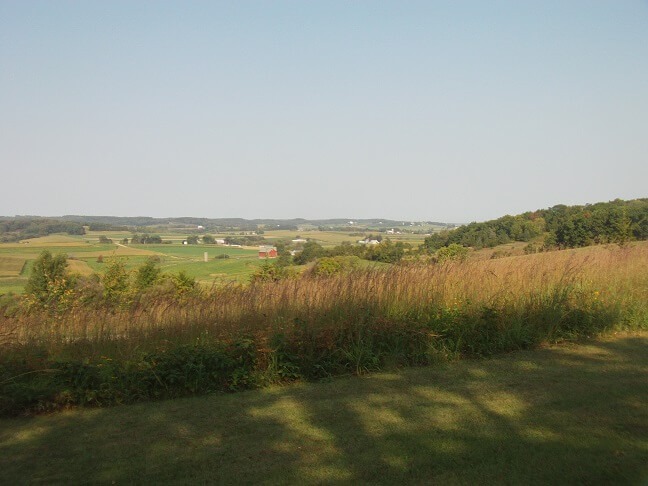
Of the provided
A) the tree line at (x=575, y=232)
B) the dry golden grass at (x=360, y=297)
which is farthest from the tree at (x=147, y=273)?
the dry golden grass at (x=360, y=297)

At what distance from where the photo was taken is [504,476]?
3.93 meters

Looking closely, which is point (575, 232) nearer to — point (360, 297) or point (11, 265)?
point (360, 297)

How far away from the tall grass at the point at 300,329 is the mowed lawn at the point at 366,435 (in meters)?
0.38

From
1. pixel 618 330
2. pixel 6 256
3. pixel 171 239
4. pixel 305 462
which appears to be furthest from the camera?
pixel 171 239

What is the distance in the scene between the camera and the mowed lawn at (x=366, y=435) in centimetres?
402

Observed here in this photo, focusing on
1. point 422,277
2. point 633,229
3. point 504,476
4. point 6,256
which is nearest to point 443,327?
point 422,277

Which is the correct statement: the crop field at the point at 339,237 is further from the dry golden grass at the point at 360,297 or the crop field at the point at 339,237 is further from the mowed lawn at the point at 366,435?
the mowed lawn at the point at 366,435

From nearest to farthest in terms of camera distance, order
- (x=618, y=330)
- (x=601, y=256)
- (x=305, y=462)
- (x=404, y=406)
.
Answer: (x=305, y=462)
(x=404, y=406)
(x=618, y=330)
(x=601, y=256)

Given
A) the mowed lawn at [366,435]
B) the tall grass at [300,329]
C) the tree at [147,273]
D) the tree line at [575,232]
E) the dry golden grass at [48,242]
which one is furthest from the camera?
the dry golden grass at [48,242]

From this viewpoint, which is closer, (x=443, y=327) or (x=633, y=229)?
(x=443, y=327)

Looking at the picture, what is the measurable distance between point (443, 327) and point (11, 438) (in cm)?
538

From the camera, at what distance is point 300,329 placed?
7.09 meters

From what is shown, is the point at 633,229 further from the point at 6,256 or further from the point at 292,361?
the point at 6,256

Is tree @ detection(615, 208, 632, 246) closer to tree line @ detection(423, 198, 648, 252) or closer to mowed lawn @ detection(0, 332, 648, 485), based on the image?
tree line @ detection(423, 198, 648, 252)
